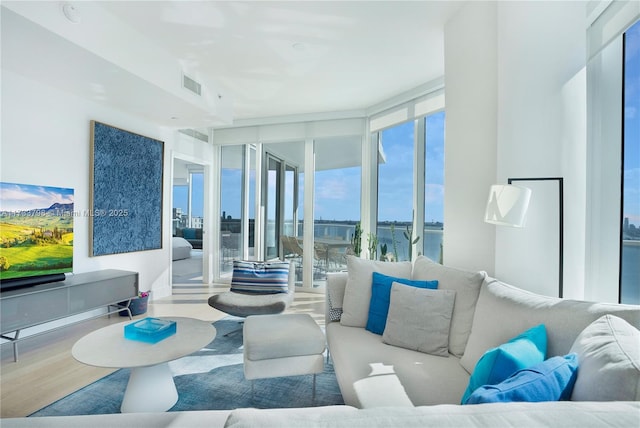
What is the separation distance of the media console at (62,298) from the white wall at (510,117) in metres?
3.42

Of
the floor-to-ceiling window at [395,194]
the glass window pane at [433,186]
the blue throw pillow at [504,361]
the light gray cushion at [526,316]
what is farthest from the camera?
the floor-to-ceiling window at [395,194]

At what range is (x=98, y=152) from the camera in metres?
3.58

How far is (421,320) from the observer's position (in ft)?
6.20

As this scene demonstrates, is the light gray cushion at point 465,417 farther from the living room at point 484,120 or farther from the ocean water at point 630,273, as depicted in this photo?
the living room at point 484,120

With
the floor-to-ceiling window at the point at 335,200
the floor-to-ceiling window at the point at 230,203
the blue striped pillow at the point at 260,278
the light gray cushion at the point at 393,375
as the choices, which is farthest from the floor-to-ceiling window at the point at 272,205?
the light gray cushion at the point at 393,375

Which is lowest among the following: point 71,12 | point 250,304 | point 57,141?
point 250,304

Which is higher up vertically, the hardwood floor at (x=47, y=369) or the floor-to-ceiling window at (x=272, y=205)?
the floor-to-ceiling window at (x=272, y=205)

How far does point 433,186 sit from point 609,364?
3.16 m

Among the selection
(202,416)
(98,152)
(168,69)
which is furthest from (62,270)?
(202,416)

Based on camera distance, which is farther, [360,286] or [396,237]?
[396,237]

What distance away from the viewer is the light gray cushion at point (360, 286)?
2.30 metres

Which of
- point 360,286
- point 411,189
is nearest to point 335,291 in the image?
point 360,286

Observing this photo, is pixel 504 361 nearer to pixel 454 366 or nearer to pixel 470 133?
pixel 454 366

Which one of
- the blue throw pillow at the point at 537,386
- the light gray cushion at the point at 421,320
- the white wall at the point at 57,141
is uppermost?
the white wall at the point at 57,141
